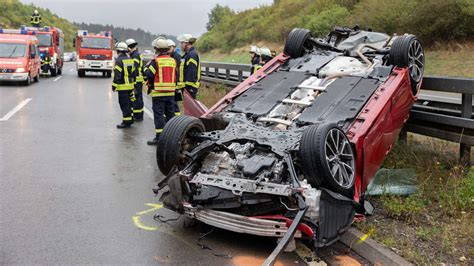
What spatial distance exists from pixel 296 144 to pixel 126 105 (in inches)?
251

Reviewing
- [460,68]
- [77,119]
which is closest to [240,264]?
[77,119]

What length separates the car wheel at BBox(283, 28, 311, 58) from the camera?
683 cm

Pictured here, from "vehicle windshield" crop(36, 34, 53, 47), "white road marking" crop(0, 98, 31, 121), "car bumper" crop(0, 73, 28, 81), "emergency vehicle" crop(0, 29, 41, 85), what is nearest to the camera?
"white road marking" crop(0, 98, 31, 121)

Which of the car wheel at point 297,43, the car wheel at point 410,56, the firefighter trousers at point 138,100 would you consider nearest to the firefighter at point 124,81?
the firefighter trousers at point 138,100

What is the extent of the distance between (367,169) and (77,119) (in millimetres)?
7887

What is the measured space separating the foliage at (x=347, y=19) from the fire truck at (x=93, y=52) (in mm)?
13678

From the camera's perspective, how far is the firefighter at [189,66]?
8.64 m

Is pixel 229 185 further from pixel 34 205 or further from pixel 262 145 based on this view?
pixel 34 205

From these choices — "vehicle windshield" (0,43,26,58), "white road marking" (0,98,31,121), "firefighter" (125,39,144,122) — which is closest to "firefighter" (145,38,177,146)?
"firefighter" (125,39,144,122)

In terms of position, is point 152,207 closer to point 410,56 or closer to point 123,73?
point 410,56

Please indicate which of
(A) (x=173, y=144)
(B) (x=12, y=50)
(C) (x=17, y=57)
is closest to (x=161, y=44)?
(A) (x=173, y=144)

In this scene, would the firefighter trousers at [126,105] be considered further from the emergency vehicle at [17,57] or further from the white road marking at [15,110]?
the emergency vehicle at [17,57]

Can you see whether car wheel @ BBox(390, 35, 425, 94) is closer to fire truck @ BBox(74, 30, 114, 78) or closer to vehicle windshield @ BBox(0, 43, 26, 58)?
vehicle windshield @ BBox(0, 43, 26, 58)

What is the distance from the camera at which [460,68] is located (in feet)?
64.4
